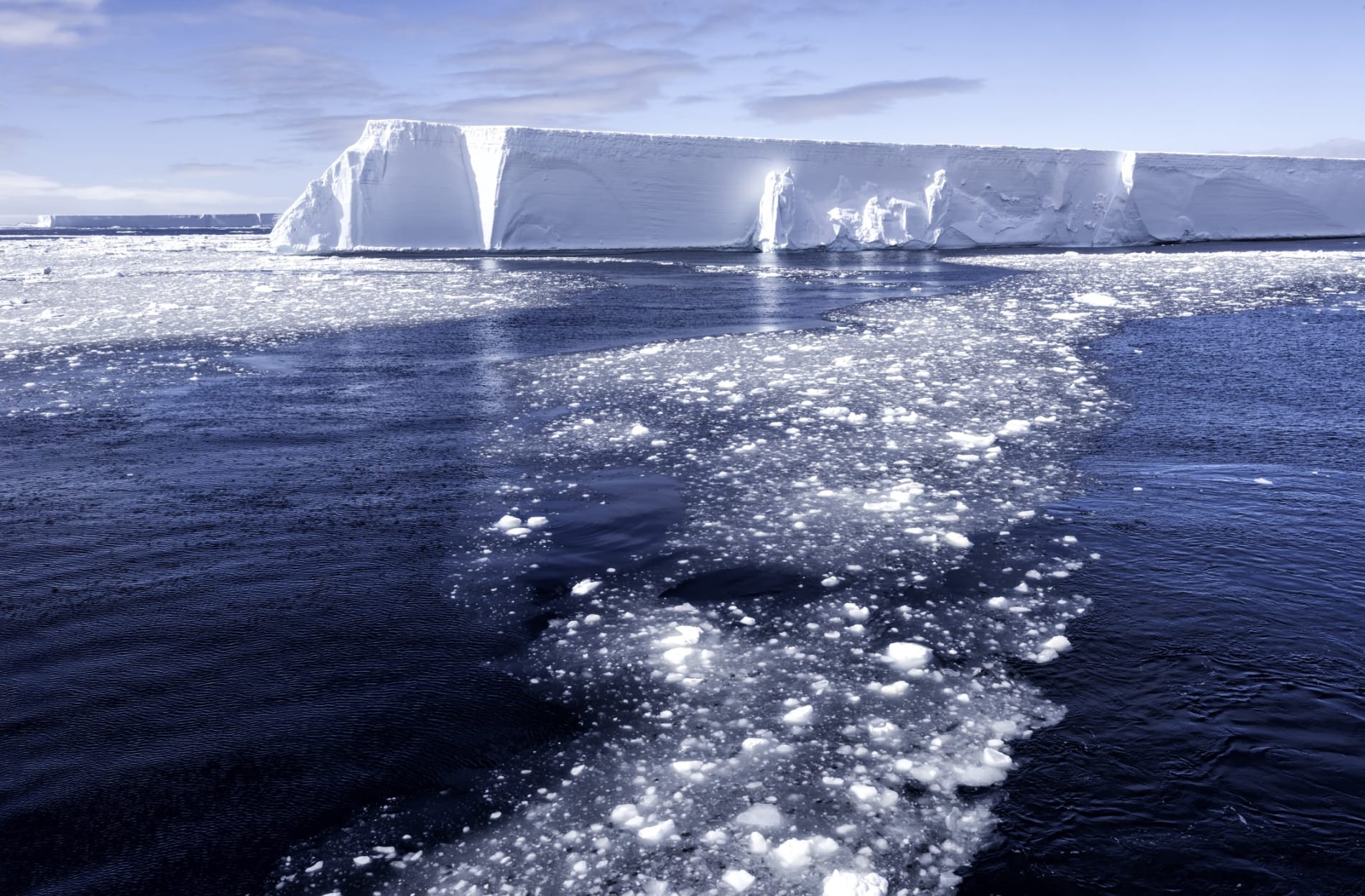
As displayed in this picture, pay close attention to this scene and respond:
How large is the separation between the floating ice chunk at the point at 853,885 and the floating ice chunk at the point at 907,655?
3.83 ft

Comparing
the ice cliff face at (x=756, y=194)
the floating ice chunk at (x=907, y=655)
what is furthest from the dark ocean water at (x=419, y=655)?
the ice cliff face at (x=756, y=194)

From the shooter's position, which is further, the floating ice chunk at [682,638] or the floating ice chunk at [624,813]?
the floating ice chunk at [682,638]

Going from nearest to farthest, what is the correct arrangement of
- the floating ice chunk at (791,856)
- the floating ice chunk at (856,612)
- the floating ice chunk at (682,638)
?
the floating ice chunk at (791,856)
the floating ice chunk at (682,638)
the floating ice chunk at (856,612)

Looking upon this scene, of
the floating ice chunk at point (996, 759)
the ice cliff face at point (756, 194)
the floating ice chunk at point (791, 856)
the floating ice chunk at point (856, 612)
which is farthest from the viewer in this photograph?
the ice cliff face at point (756, 194)

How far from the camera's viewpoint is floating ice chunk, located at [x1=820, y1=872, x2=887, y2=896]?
234 centimetres

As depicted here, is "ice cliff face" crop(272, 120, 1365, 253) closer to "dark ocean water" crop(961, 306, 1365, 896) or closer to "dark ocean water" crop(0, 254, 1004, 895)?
"dark ocean water" crop(0, 254, 1004, 895)

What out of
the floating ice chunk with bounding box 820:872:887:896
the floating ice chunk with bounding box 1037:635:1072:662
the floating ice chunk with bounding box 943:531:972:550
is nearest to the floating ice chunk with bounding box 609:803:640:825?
the floating ice chunk with bounding box 820:872:887:896

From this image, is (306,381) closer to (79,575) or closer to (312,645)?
(79,575)

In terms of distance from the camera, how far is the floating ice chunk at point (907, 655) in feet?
11.4

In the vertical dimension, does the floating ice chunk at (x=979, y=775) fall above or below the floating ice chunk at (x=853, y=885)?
above

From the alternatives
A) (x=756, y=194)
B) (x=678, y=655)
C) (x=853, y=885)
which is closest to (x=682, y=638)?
(x=678, y=655)

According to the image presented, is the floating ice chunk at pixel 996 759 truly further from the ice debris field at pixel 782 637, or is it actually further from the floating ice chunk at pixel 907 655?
the floating ice chunk at pixel 907 655

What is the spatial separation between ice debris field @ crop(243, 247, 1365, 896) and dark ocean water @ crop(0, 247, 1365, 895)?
0.54 feet

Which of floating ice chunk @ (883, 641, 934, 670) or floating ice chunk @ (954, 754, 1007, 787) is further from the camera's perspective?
floating ice chunk @ (883, 641, 934, 670)
